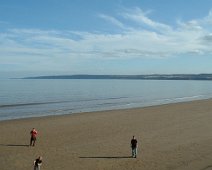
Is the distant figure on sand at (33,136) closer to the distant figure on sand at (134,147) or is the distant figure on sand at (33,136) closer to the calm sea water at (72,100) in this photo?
the distant figure on sand at (134,147)

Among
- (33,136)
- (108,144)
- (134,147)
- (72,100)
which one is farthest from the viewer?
(72,100)

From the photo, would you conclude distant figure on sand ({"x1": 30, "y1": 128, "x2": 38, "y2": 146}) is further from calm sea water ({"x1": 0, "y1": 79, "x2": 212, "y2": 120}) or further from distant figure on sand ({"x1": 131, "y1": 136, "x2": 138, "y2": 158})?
calm sea water ({"x1": 0, "y1": 79, "x2": 212, "y2": 120})

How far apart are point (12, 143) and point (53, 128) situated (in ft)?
20.8

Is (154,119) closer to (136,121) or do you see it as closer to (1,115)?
(136,121)

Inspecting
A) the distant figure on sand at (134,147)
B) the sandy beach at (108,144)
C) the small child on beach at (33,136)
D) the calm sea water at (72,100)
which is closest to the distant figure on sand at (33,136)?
the small child on beach at (33,136)

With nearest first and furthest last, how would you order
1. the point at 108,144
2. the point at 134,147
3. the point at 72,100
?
1. the point at 134,147
2. the point at 108,144
3. the point at 72,100

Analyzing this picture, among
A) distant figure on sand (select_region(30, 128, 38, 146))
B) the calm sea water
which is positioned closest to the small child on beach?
distant figure on sand (select_region(30, 128, 38, 146))

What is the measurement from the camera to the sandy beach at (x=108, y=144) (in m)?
18.2

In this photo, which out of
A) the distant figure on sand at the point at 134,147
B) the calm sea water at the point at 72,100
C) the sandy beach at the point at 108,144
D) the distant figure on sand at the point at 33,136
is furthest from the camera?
the calm sea water at the point at 72,100

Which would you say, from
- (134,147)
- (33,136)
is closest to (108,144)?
(134,147)

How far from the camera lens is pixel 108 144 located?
75.3 feet

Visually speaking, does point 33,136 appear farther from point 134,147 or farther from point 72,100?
point 72,100

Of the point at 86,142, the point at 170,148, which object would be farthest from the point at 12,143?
the point at 170,148

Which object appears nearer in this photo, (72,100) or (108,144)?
(108,144)
